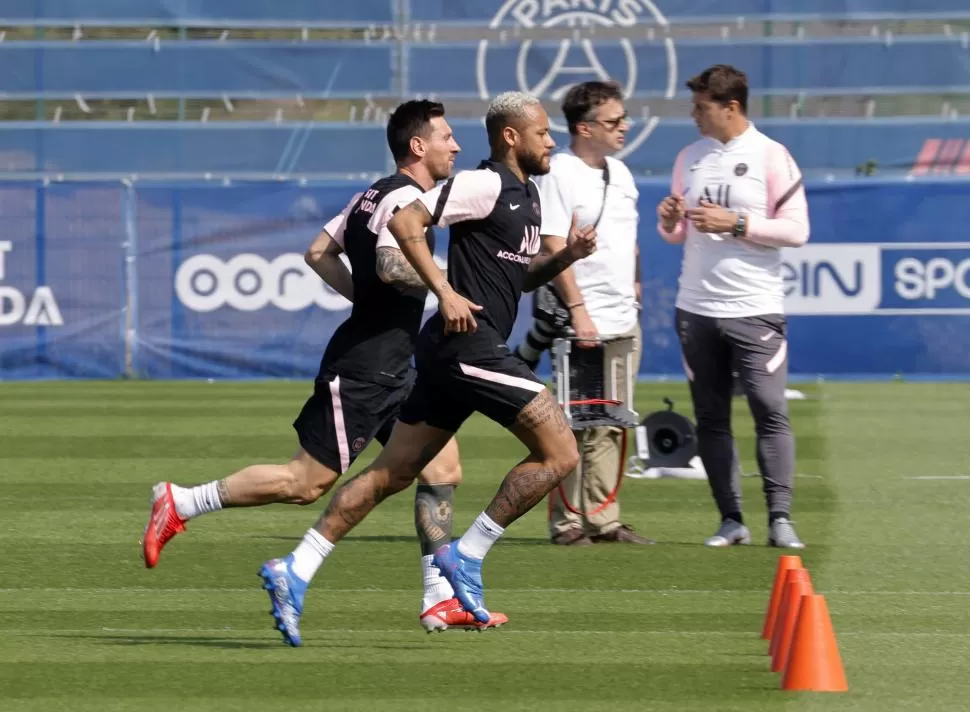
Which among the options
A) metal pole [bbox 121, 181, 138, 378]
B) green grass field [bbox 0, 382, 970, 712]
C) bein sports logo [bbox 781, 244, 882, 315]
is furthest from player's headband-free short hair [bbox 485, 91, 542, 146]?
metal pole [bbox 121, 181, 138, 378]

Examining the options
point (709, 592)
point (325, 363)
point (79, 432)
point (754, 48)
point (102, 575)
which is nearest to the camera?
point (325, 363)

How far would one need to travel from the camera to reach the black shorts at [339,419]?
7227 mm

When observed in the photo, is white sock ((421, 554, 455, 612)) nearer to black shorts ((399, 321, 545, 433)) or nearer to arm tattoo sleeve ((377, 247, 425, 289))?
black shorts ((399, 321, 545, 433))

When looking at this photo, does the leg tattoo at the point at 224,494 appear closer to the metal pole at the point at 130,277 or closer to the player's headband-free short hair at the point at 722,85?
the player's headband-free short hair at the point at 722,85

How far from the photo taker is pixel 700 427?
9633mm

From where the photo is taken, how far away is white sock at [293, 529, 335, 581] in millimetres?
6859

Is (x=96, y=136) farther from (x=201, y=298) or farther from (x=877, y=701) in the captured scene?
(x=877, y=701)

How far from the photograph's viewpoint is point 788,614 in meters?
6.22

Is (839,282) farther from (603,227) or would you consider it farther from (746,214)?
(746,214)

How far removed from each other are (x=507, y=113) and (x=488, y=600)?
80.1 inches

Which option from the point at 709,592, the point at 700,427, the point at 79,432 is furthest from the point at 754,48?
the point at 709,592

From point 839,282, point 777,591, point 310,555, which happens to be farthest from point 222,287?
point 777,591

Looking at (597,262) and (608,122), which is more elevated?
(608,122)

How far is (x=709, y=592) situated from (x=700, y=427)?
5.44ft
